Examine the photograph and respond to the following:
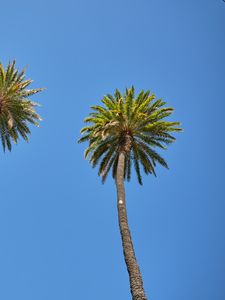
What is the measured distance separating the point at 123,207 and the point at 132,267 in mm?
4598

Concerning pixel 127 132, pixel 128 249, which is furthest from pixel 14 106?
pixel 128 249

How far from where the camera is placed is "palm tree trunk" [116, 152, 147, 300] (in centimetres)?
1792

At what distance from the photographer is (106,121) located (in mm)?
29000

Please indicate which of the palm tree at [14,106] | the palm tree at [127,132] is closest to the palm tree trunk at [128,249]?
the palm tree at [127,132]

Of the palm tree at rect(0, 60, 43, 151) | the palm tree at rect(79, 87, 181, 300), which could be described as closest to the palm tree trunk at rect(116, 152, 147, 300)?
the palm tree at rect(79, 87, 181, 300)

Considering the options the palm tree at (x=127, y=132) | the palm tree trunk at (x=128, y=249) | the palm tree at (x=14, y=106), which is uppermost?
the palm tree at (x=14, y=106)

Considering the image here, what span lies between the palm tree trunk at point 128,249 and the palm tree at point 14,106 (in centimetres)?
1152

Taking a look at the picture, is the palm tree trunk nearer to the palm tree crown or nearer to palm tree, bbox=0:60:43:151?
the palm tree crown

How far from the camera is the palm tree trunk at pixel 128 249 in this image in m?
17.9

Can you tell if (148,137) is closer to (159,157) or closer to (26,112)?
(159,157)

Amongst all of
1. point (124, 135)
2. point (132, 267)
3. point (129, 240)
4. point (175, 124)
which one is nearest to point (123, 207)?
point (129, 240)

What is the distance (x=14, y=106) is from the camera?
3322 centimetres

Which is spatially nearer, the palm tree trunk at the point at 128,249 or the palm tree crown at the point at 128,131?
the palm tree trunk at the point at 128,249

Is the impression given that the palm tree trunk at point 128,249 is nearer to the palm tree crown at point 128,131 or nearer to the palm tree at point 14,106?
the palm tree crown at point 128,131
